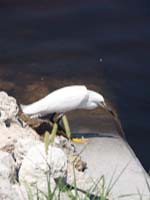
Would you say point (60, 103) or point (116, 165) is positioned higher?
point (60, 103)

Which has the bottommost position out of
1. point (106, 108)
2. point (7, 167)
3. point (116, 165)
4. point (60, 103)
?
point (116, 165)

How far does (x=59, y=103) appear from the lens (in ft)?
21.1

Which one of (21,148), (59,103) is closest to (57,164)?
(21,148)

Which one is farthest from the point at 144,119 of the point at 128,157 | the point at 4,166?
the point at 4,166

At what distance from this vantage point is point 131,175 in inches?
234

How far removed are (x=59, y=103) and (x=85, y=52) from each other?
255 centimetres

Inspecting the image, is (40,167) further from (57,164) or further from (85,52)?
(85,52)

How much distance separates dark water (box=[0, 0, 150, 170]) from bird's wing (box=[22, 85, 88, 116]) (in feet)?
2.64

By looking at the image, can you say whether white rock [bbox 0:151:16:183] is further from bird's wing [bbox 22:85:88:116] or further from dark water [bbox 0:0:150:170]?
dark water [bbox 0:0:150:170]

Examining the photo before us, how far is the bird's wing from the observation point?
6.43m

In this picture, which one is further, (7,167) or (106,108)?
(106,108)

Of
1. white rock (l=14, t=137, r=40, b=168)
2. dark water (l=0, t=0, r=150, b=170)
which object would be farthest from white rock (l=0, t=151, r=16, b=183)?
dark water (l=0, t=0, r=150, b=170)

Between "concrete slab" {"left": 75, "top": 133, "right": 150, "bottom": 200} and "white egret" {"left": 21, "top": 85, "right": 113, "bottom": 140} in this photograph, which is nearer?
"concrete slab" {"left": 75, "top": 133, "right": 150, "bottom": 200}

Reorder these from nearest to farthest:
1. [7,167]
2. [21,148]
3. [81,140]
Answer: [7,167] → [21,148] → [81,140]
